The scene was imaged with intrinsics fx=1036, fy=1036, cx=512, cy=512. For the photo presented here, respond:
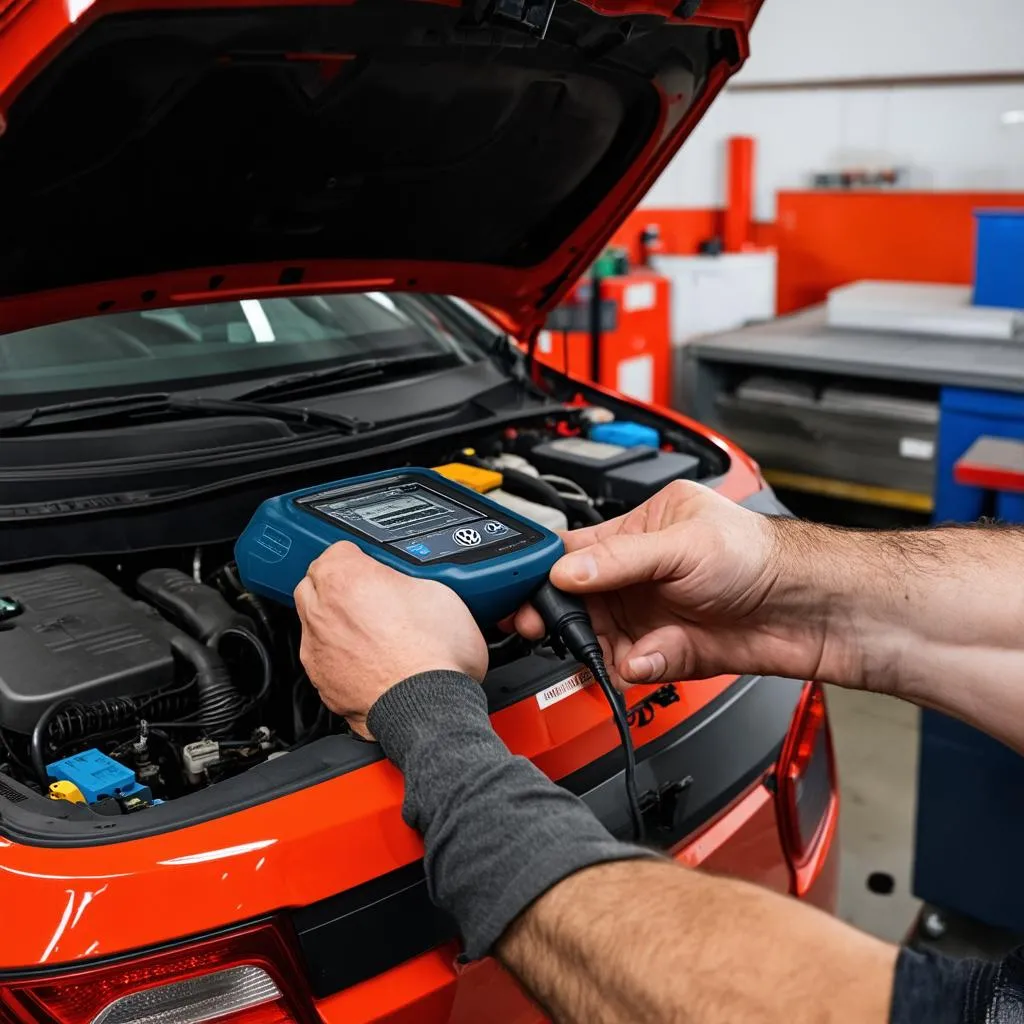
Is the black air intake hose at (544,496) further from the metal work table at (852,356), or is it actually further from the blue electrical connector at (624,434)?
the metal work table at (852,356)

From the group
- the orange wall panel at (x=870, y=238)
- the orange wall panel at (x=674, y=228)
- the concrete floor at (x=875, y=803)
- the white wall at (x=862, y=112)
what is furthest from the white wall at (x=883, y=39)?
the concrete floor at (x=875, y=803)

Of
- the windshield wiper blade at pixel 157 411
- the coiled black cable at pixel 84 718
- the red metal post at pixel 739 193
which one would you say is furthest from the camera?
the red metal post at pixel 739 193

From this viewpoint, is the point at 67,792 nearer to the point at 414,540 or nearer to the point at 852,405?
the point at 414,540

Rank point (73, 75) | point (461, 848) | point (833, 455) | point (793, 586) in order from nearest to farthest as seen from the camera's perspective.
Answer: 1. point (461, 848)
2. point (73, 75)
3. point (793, 586)
4. point (833, 455)

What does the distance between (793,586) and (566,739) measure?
1.09ft

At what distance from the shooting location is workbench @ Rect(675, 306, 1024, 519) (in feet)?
9.85

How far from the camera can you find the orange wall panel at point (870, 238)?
170 inches

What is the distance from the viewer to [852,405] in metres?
3.43

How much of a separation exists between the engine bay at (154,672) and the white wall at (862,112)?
362 centimetres

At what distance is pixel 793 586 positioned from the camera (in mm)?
1203

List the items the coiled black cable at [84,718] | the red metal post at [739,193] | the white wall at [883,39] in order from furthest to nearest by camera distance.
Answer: the red metal post at [739,193], the white wall at [883,39], the coiled black cable at [84,718]

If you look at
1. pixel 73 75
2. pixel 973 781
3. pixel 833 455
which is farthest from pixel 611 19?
pixel 833 455

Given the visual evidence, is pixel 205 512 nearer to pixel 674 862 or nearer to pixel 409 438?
pixel 409 438

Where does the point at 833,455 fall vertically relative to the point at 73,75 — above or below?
below
